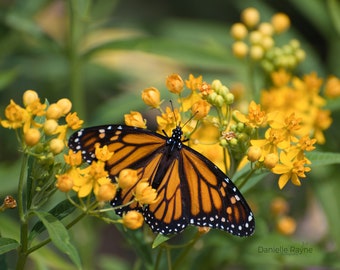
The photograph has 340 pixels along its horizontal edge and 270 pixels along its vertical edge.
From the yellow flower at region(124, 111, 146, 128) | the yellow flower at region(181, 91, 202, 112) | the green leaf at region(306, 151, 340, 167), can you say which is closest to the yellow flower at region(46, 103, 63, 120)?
the yellow flower at region(124, 111, 146, 128)

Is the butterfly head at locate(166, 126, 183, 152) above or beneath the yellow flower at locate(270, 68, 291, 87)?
beneath

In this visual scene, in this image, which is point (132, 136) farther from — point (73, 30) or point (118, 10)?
point (118, 10)

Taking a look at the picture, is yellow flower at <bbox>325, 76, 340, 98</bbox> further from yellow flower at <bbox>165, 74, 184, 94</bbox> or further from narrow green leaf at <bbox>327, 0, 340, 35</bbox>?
yellow flower at <bbox>165, 74, 184, 94</bbox>

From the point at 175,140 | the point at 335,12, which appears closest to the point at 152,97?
the point at 175,140

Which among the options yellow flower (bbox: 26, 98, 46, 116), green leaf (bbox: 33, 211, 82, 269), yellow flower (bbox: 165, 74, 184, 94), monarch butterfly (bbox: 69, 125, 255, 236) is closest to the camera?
green leaf (bbox: 33, 211, 82, 269)

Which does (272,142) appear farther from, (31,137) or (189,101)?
(31,137)

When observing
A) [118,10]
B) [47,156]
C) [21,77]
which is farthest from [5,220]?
[118,10]

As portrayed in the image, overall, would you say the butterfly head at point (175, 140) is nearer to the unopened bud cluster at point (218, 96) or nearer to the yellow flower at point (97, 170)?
the unopened bud cluster at point (218, 96)
